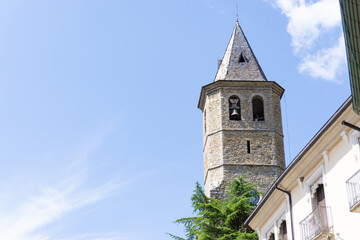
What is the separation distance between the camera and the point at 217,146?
129 ft

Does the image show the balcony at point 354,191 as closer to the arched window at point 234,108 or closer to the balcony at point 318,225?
the balcony at point 318,225

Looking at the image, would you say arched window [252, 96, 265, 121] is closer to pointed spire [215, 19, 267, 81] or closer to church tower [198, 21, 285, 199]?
church tower [198, 21, 285, 199]

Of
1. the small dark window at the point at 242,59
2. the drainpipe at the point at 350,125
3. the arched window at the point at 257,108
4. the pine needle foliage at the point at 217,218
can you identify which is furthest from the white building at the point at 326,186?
the small dark window at the point at 242,59

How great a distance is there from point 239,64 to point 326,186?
26910 millimetres

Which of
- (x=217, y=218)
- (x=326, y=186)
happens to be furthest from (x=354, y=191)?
(x=217, y=218)

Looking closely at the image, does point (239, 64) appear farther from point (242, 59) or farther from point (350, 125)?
point (350, 125)

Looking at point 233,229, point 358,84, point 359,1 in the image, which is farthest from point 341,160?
point 233,229

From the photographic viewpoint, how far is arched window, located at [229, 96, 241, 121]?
40.3m

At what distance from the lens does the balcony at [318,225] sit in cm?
1611

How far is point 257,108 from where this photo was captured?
41656 mm

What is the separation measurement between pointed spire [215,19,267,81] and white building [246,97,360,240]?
22952mm

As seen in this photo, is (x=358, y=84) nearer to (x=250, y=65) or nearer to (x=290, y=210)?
(x=290, y=210)

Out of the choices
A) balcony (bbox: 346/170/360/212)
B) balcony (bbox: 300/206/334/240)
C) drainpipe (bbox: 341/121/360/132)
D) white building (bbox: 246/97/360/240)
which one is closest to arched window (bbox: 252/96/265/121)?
white building (bbox: 246/97/360/240)

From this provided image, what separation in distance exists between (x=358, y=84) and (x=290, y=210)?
27.2ft
